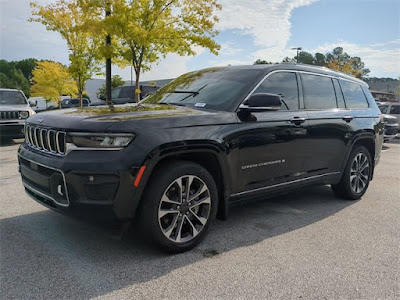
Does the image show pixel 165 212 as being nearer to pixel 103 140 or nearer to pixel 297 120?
pixel 103 140

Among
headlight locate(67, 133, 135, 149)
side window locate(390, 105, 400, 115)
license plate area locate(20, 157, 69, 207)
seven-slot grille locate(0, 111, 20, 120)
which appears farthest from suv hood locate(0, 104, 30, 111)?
side window locate(390, 105, 400, 115)

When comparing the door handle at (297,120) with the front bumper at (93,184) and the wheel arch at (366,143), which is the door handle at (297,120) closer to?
the wheel arch at (366,143)

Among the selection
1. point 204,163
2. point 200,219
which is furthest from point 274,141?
point 200,219

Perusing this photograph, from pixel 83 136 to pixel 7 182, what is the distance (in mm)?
3720

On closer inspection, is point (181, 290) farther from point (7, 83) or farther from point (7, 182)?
point (7, 83)

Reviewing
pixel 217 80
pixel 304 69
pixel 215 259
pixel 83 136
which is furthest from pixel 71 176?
pixel 304 69

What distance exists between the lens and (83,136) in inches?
115

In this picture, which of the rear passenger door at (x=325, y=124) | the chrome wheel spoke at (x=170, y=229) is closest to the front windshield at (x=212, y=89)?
the rear passenger door at (x=325, y=124)

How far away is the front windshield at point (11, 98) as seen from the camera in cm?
1200

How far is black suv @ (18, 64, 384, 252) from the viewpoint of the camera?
9.55 ft

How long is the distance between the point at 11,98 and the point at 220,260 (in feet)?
37.7

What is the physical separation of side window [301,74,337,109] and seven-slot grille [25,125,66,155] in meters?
2.94

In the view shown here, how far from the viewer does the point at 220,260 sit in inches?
126

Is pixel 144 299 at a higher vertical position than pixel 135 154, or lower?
lower
